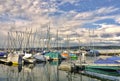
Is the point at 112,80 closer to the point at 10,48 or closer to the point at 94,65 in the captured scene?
the point at 94,65

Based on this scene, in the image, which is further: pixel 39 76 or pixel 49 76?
pixel 49 76

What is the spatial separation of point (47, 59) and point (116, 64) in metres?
37.1

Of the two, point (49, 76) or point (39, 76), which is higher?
point (39, 76)

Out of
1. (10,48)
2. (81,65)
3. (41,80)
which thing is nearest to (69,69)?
(81,65)

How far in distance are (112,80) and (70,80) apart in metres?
6.70

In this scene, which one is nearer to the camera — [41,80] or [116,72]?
[41,80]

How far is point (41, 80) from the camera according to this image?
40406 mm

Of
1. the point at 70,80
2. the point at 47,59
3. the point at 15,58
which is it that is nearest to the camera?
the point at 70,80

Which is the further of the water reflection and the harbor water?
the water reflection

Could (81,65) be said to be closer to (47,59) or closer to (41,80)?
(41,80)

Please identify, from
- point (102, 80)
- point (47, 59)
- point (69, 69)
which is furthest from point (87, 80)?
point (47, 59)

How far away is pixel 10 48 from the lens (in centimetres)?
10238

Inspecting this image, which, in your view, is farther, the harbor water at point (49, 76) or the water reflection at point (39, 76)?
the water reflection at point (39, 76)

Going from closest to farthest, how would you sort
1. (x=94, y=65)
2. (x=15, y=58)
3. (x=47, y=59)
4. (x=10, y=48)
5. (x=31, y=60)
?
(x=94, y=65) < (x=15, y=58) < (x=31, y=60) < (x=47, y=59) < (x=10, y=48)
